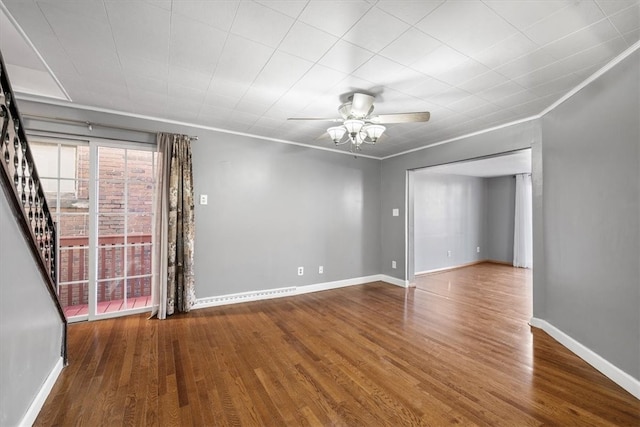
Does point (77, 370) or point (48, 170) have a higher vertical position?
point (48, 170)

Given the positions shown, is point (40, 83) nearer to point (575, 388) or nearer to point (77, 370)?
point (77, 370)

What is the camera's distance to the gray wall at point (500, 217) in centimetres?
727

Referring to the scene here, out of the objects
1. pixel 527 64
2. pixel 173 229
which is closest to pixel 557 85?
pixel 527 64

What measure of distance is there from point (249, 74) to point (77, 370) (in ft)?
9.55

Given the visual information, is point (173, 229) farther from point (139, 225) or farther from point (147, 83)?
point (147, 83)

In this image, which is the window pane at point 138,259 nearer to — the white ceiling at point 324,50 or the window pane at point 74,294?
the window pane at point 74,294

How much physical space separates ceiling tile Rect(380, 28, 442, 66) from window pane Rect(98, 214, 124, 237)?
12.1 ft

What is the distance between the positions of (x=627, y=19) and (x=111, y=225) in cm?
514

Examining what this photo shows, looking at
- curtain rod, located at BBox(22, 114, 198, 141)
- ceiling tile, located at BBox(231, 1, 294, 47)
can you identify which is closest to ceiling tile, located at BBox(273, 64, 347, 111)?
ceiling tile, located at BBox(231, 1, 294, 47)

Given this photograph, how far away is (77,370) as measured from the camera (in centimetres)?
223

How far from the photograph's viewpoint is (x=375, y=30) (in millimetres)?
1755

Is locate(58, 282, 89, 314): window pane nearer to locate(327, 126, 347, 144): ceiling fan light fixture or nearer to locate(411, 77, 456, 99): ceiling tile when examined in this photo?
locate(327, 126, 347, 144): ceiling fan light fixture

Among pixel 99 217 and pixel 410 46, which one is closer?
pixel 410 46

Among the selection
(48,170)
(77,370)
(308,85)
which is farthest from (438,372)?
(48,170)
